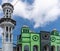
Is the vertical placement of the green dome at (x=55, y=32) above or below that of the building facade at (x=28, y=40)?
above

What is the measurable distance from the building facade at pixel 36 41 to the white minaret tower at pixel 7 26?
200cm

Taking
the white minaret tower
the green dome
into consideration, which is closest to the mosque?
the white minaret tower

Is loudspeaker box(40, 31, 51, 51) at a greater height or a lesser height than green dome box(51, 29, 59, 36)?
lesser

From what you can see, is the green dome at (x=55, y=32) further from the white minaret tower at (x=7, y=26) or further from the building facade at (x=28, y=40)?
the white minaret tower at (x=7, y=26)

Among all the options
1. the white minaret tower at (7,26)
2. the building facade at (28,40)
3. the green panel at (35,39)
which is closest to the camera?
the white minaret tower at (7,26)

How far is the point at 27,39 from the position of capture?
40594 mm

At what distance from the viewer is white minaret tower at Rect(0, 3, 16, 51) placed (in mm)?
39844

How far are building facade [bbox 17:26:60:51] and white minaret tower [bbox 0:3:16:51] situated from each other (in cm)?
200

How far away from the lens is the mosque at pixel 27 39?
4019 centimetres

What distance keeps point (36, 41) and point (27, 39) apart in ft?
5.94

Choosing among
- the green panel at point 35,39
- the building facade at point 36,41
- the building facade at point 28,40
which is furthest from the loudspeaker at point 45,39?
the building facade at point 28,40

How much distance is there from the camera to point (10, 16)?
4253 cm

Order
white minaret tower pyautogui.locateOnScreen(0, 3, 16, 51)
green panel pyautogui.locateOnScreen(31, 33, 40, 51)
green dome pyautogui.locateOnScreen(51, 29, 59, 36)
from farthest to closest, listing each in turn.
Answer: green dome pyautogui.locateOnScreen(51, 29, 59, 36)
green panel pyautogui.locateOnScreen(31, 33, 40, 51)
white minaret tower pyautogui.locateOnScreen(0, 3, 16, 51)

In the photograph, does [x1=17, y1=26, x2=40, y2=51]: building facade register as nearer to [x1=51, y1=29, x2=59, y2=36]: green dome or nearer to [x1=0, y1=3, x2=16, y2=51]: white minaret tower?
[x1=0, y1=3, x2=16, y2=51]: white minaret tower
